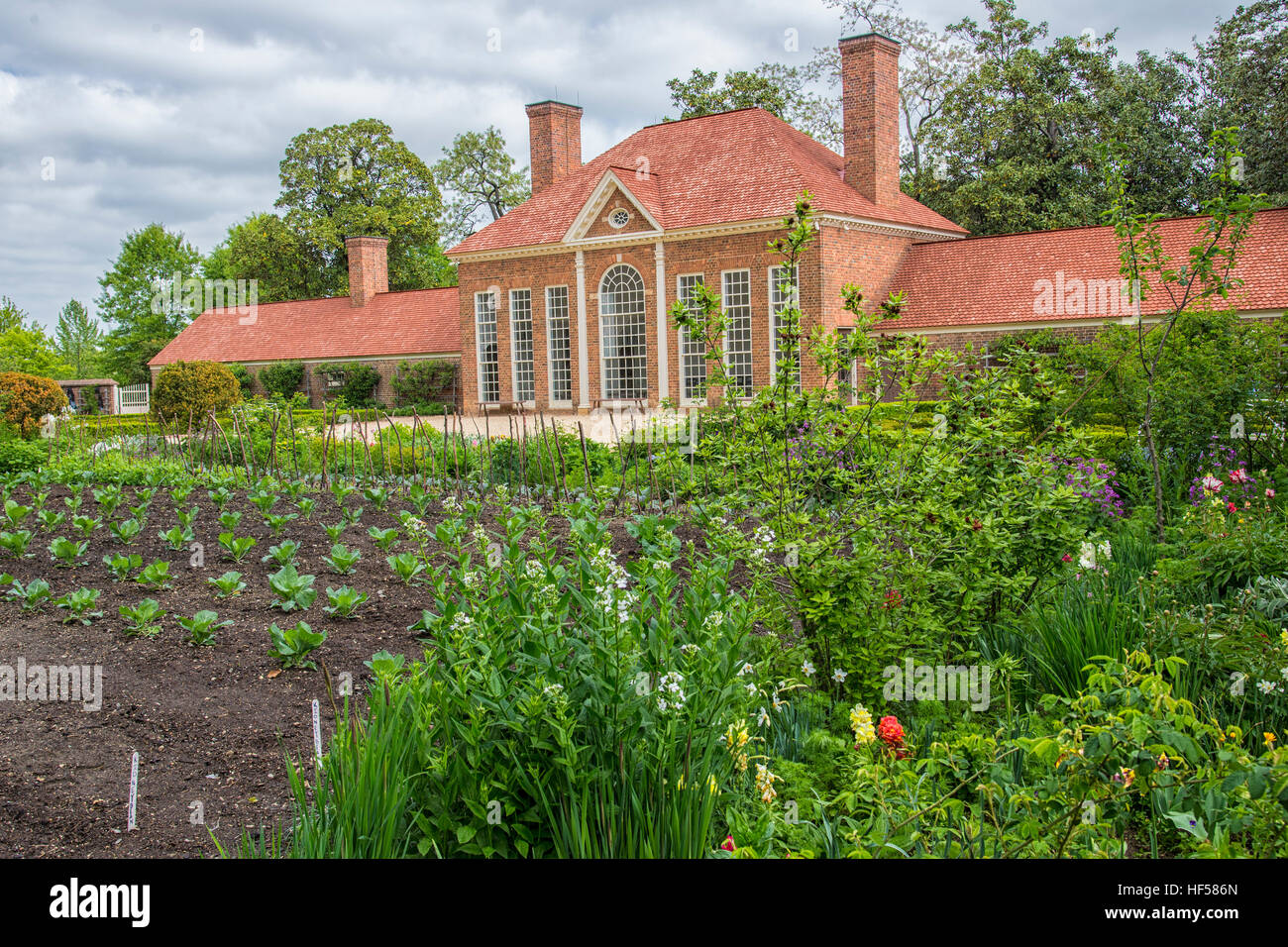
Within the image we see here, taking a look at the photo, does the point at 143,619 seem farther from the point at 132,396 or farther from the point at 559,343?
the point at 132,396

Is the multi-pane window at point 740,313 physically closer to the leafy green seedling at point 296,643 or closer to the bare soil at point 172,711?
the bare soil at point 172,711

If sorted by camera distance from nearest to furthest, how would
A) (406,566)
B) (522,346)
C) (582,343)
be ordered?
(406,566) → (582,343) → (522,346)

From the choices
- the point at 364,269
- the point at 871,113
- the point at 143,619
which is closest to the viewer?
the point at 143,619

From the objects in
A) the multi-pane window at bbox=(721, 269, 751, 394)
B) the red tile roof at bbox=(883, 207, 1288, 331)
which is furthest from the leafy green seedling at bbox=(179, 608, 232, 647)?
the multi-pane window at bbox=(721, 269, 751, 394)

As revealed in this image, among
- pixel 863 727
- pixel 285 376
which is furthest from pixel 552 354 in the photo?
pixel 863 727

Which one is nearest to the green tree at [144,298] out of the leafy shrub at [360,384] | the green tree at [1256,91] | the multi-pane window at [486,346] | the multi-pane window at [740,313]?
the leafy shrub at [360,384]

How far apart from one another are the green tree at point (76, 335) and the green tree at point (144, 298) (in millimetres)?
7631

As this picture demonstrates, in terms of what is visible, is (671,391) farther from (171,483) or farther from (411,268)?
(411,268)

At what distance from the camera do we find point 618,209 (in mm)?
27078

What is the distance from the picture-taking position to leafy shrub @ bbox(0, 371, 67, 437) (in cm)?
2298

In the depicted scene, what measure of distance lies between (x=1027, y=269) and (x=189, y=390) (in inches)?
832

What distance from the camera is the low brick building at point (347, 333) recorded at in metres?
36.1

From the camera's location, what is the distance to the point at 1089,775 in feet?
9.98

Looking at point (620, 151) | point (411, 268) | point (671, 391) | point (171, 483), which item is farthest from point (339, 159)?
point (171, 483)
